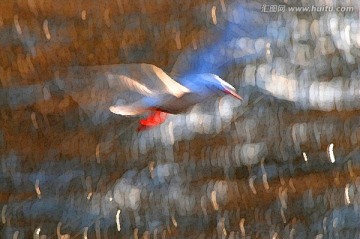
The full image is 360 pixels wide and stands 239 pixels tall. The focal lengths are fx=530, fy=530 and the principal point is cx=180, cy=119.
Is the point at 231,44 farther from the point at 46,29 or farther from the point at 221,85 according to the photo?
the point at 46,29

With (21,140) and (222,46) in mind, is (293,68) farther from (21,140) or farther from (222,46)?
(21,140)

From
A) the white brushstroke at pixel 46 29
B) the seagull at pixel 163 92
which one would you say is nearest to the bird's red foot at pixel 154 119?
the seagull at pixel 163 92

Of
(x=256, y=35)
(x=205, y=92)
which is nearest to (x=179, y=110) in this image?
(x=205, y=92)

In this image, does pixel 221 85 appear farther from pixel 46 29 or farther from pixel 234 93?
Answer: pixel 46 29

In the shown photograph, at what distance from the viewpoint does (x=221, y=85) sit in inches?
30.6

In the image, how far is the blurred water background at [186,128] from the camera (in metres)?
0.77

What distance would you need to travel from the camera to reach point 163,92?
0.76 meters

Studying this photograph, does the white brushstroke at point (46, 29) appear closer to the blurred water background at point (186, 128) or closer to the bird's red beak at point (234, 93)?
the blurred water background at point (186, 128)

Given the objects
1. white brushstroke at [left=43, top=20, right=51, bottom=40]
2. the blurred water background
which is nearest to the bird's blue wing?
the blurred water background

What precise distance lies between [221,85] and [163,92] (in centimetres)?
9

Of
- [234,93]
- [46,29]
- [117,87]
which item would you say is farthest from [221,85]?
[46,29]

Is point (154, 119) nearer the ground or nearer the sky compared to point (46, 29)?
nearer the ground

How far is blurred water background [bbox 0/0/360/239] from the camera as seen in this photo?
0.77 m

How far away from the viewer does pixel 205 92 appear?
2.53ft
